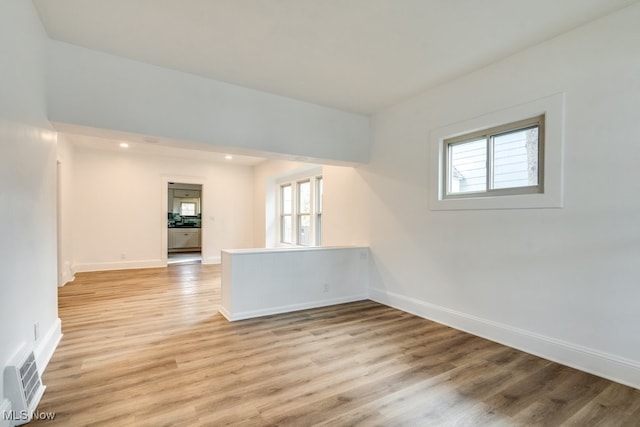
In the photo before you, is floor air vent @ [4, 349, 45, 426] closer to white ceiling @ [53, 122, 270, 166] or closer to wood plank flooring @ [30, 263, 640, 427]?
wood plank flooring @ [30, 263, 640, 427]

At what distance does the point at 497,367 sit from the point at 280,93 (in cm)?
364

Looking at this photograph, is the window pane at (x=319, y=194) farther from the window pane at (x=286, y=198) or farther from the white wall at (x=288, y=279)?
the white wall at (x=288, y=279)

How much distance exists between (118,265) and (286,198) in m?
4.18

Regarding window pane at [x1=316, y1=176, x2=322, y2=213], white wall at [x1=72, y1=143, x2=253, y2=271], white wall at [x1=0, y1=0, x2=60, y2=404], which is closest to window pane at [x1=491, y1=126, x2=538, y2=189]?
window pane at [x1=316, y1=176, x2=322, y2=213]

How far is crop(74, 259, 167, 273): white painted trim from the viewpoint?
6.46 m

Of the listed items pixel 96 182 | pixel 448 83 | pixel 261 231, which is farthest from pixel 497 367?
pixel 96 182

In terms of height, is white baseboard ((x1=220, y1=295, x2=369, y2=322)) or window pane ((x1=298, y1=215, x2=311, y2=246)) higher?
window pane ((x1=298, y1=215, x2=311, y2=246))

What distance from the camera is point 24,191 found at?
2.06m

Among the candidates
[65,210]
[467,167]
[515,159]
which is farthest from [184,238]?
[515,159]

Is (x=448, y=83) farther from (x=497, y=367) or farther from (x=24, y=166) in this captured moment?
(x=24, y=166)

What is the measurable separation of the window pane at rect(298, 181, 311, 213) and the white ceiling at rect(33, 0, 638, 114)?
3595mm

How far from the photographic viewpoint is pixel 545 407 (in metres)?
1.94

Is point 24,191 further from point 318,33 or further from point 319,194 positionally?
point 319,194

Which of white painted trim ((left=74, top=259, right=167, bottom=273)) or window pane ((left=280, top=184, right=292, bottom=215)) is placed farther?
window pane ((left=280, top=184, right=292, bottom=215))
